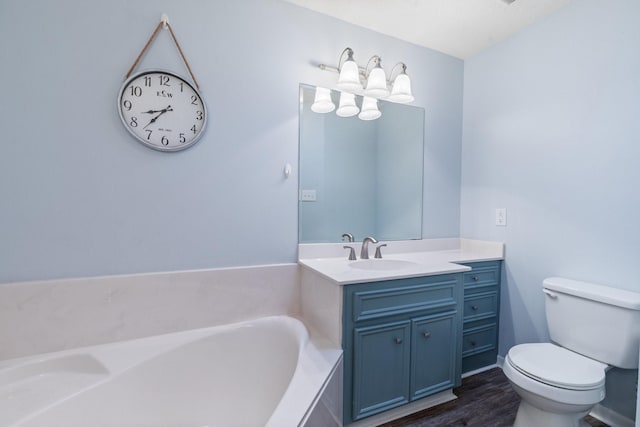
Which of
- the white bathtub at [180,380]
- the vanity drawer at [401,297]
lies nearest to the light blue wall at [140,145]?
the white bathtub at [180,380]

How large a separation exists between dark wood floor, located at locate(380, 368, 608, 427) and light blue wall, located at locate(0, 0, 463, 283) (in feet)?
3.77

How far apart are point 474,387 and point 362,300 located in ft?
3.69

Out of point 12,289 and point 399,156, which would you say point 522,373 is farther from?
point 12,289

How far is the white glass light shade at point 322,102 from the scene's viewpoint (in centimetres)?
181

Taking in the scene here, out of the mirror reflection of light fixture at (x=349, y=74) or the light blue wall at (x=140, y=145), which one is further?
the mirror reflection of light fixture at (x=349, y=74)

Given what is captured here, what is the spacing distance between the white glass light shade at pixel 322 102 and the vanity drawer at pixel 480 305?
5.15ft

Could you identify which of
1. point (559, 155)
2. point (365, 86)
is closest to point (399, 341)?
point (559, 155)

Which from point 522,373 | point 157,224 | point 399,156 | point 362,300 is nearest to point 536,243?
point 522,373

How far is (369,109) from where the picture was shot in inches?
78.5

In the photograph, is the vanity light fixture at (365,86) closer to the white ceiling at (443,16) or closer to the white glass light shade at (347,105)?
the white glass light shade at (347,105)

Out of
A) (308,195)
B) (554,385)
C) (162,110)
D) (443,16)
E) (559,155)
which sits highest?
(443,16)

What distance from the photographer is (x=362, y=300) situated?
137 centimetres

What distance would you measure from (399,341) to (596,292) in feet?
3.34

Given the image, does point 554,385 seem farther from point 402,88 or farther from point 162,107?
point 162,107
